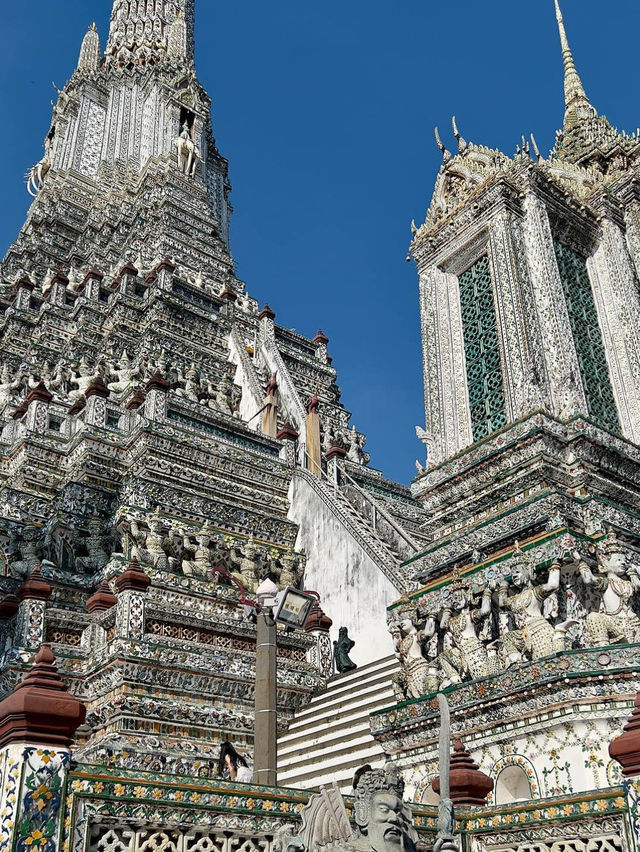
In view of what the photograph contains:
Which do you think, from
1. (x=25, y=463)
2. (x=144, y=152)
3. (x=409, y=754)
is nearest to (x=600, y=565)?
(x=409, y=754)

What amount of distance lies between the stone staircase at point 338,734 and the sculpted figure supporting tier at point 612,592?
3.04 meters

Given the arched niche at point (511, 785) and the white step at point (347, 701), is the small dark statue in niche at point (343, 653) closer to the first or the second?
the white step at point (347, 701)

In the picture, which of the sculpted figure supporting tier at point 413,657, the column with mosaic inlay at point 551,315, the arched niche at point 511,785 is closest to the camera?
the arched niche at point 511,785

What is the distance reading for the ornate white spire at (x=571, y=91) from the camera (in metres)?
14.8

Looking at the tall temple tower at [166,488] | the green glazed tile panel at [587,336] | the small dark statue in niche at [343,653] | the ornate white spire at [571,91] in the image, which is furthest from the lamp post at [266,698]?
the ornate white spire at [571,91]

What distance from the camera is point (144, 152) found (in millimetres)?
32219

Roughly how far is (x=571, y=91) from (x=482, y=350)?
6.56m

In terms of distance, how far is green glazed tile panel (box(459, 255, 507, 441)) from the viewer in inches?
441

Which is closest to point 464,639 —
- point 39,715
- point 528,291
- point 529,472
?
point 529,472

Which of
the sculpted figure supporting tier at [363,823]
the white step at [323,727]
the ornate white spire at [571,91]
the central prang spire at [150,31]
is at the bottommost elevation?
the sculpted figure supporting tier at [363,823]

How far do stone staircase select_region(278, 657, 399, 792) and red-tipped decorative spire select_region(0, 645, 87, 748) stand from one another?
5.63 meters

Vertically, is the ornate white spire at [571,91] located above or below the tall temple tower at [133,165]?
below

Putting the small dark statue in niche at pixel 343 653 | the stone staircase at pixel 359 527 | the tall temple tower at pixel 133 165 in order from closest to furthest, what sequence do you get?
the small dark statue in niche at pixel 343 653 < the stone staircase at pixel 359 527 < the tall temple tower at pixel 133 165

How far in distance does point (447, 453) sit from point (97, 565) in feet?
19.0
